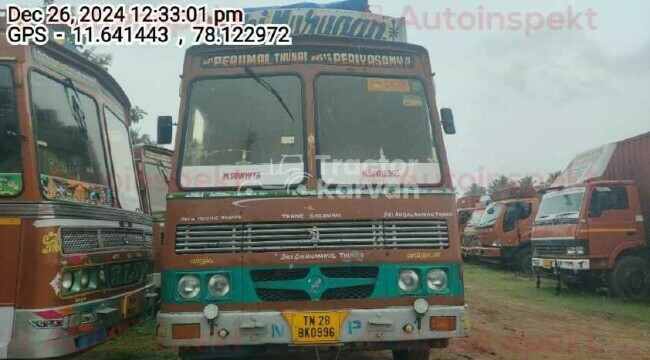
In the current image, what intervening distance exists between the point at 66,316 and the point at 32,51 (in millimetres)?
2084

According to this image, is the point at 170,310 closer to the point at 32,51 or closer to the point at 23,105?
the point at 23,105

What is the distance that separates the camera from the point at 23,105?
4035 millimetres

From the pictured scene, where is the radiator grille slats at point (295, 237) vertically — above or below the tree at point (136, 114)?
below

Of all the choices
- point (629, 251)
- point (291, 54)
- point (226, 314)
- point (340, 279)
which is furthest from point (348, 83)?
point (629, 251)

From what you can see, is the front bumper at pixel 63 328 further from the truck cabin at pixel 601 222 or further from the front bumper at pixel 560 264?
the truck cabin at pixel 601 222

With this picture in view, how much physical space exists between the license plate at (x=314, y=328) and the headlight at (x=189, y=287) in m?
0.79

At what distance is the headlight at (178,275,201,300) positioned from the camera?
413 cm

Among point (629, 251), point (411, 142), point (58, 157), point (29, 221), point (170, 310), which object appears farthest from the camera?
point (629, 251)

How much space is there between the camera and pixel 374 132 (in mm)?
4730

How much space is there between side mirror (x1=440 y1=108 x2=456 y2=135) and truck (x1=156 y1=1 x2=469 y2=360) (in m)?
0.22

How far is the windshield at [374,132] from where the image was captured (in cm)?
457

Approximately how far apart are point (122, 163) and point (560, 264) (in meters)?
9.13

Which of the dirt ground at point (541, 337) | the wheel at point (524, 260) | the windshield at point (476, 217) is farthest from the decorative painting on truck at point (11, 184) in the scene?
the windshield at point (476, 217)

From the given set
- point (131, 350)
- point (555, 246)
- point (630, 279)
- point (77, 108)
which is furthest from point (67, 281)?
point (630, 279)
